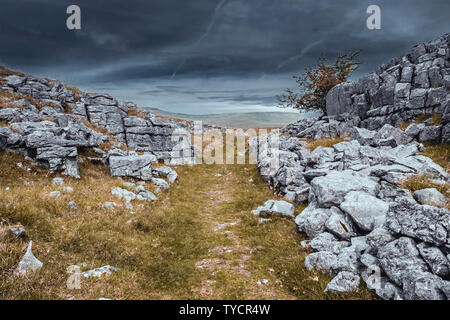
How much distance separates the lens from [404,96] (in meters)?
24.5

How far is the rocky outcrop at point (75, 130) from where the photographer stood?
1639 cm

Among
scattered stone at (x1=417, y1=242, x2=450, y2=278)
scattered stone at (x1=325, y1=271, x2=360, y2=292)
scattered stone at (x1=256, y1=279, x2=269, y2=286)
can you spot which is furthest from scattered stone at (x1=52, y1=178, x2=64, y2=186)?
scattered stone at (x1=417, y1=242, x2=450, y2=278)

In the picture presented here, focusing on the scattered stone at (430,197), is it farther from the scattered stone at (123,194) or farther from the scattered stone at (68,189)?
the scattered stone at (68,189)

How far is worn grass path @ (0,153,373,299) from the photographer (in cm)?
728

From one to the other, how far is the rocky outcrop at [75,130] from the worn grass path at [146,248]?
157cm

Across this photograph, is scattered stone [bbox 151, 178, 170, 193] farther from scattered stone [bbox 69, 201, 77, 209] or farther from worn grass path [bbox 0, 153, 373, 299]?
scattered stone [bbox 69, 201, 77, 209]

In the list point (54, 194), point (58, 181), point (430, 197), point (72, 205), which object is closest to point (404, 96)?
point (430, 197)

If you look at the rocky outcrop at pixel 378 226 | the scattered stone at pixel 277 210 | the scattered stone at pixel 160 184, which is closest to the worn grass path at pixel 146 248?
the scattered stone at pixel 277 210

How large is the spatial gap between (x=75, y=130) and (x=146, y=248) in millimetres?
15916

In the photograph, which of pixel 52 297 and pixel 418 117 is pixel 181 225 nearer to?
pixel 52 297

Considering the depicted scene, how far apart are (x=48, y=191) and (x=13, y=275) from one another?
6.65 meters

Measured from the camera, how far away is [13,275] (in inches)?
257
